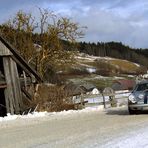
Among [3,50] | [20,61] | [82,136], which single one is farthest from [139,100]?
[20,61]

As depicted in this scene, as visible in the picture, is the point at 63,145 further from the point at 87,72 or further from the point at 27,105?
the point at 87,72

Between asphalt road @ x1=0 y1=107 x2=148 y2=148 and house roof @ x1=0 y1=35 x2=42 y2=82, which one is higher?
house roof @ x1=0 y1=35 x2=42 y2=82

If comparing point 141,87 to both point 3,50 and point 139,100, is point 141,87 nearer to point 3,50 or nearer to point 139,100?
point 139,100

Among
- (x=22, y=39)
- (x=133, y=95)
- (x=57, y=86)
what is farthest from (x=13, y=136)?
(x=22, y=39)

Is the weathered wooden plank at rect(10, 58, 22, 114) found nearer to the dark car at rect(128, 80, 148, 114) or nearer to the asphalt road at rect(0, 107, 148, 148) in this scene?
the dark car at rect(128, 80, 148, 114)

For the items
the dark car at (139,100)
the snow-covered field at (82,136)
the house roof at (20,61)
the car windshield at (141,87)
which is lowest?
the snow-covered field at (82,136)

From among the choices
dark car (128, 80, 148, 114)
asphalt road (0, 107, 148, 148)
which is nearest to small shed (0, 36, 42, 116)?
dark car (128, 80, 148, 114)

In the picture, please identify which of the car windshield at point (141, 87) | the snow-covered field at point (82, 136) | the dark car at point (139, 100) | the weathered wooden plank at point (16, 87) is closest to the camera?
the snow-covered field at point (82, 136)

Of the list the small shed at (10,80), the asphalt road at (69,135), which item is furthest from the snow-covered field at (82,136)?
the small shed at (10,80)

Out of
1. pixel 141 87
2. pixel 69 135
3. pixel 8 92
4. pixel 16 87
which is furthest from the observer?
pixel 16 87

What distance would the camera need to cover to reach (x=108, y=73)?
7156 inches

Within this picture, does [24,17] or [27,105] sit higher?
[24,17]

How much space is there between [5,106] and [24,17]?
1674cm

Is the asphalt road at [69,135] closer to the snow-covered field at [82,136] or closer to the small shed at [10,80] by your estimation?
the snow-covered field at [82,136]
